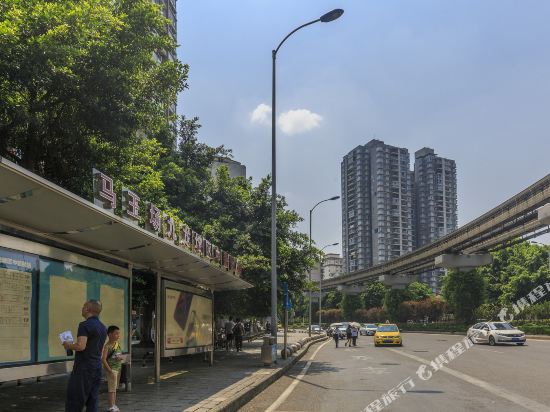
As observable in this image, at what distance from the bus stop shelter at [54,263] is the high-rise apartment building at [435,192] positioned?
334 ft

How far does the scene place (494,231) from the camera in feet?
163

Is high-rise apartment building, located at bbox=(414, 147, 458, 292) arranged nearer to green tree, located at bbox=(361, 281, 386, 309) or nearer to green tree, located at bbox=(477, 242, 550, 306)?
green tree, located at bbox=(361, 281, 386, 309)

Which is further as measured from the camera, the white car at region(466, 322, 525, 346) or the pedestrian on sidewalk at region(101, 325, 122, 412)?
the white car at region(466, 322, 525, 346)

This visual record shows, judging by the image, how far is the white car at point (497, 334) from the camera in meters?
31.1

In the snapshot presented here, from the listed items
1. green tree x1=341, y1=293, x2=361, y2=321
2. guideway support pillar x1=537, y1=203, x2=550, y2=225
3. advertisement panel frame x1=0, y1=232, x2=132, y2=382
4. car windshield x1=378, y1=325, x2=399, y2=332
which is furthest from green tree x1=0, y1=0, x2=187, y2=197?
green tree x1=341, y1=293, x2=361, y2=321

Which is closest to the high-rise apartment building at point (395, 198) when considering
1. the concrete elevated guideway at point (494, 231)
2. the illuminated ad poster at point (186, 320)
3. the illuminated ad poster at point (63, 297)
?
the concrete elevated guideway at point (494, 231)

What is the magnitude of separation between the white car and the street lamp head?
2119cm

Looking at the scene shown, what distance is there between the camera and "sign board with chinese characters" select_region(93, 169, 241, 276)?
30.2ft

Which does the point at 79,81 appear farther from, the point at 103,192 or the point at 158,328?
the point at 158,328

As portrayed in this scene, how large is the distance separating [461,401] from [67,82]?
9824 mm

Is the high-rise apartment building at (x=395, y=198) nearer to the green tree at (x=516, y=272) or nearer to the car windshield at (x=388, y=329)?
the green tree at (x=516, y=272)

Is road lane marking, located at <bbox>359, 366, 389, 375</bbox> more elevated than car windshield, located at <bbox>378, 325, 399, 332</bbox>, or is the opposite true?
road lane marking, located at <bbox>359, 366, 389, 375</bbox>

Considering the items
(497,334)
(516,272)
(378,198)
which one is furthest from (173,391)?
(378,198)

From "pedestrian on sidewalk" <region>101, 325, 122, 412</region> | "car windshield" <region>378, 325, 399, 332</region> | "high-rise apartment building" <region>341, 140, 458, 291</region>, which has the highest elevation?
"high-rise apartment building" <region>341, 140, 458, 291</region>
